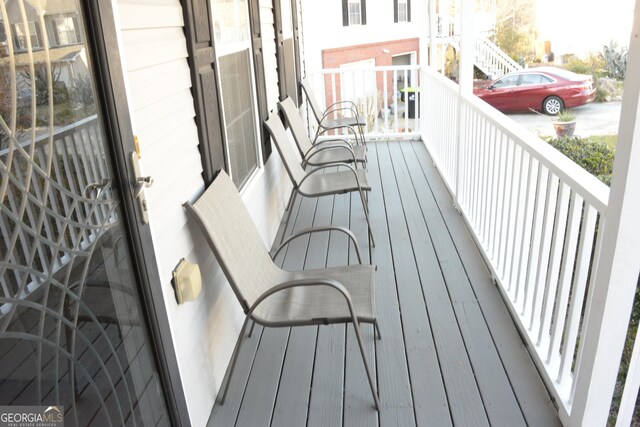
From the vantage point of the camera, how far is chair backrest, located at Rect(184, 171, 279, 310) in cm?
213

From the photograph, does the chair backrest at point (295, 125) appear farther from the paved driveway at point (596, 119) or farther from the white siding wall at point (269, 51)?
the paved driveway at point (596, 119)

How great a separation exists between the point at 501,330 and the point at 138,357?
1.82 m

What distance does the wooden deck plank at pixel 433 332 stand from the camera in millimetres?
2168

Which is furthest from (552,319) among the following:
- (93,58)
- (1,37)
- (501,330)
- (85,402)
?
(1,37)

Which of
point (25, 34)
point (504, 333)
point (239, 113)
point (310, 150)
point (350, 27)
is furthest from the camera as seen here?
point (350, 27)

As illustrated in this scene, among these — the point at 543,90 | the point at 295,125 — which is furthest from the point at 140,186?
the point at 295,125

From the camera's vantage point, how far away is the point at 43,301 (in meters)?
1.14

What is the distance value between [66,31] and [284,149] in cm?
271

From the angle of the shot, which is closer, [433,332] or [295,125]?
[433,332]

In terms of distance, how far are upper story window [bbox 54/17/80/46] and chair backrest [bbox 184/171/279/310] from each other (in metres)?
0.86

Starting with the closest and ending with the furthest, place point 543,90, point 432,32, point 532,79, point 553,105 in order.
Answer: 1. point 553,105
2. point 543,90
3. point 532,79
4. point 432,32

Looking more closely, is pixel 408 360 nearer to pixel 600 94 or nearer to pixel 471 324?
pixel 471 324

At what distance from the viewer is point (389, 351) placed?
2.54 m

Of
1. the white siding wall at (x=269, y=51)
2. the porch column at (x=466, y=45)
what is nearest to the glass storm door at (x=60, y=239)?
the white siding wall at (x=269, y=51)
